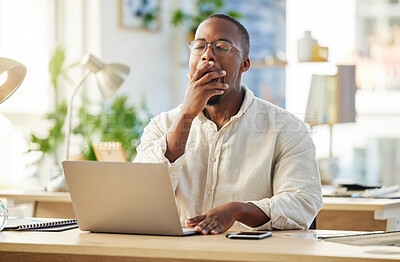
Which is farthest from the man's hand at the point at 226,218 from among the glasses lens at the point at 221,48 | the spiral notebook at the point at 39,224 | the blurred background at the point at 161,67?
the blurred background at the point at 161,67

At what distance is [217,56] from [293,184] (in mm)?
492

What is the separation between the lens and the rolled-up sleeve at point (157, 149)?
2.48m

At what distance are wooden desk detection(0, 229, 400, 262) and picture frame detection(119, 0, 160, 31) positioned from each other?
13.3ft

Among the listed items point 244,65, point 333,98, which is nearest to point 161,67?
point 333,98

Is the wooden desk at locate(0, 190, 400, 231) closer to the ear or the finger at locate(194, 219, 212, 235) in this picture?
the ear

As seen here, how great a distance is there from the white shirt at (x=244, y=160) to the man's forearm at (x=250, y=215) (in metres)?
0.11

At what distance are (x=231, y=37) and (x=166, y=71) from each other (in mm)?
4176

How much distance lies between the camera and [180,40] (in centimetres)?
680

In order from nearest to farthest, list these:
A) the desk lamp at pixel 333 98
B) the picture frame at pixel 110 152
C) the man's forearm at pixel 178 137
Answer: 1. the man's forearm at pixel 178 137
2. the picture frame at pixel 110 152
3. the desk lamp at pixel 333 98

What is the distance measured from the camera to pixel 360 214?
3457 millimetres

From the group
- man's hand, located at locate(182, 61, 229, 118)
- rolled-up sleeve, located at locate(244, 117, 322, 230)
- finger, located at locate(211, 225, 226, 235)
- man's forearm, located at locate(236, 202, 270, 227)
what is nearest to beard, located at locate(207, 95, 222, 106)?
man's hand, located at locate(182, 61, 229, 118)

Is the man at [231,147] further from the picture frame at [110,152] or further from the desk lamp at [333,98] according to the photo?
the desk lamp at [333,98]

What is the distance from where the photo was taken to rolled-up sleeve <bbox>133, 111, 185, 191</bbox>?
8.13ft

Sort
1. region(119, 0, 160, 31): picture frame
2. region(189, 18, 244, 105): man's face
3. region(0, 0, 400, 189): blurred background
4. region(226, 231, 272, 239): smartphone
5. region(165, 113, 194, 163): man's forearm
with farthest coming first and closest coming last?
region(119, 0, 160, 31): picture frame < region(0, 0, 400, 189): blurred background < region(189, 18, 244, 105): man's face < region(165, 113, 194, 163): man's forearm < region(226, 231, 272, 239): smartphone
